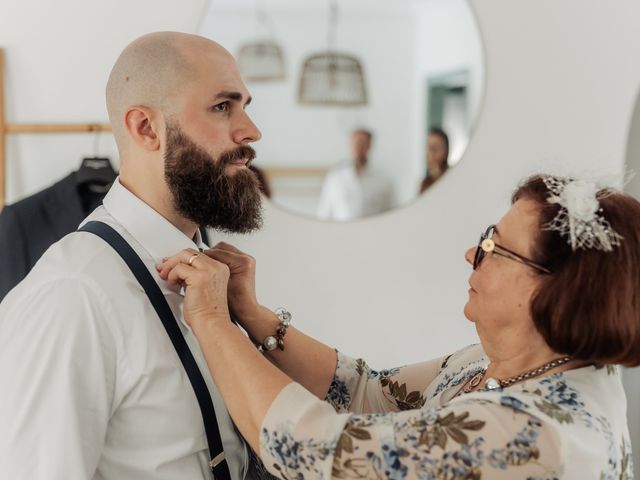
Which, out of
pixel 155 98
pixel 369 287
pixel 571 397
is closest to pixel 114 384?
pixel 155 98

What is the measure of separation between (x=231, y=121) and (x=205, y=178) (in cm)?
13

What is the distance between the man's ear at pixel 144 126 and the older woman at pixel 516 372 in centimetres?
23

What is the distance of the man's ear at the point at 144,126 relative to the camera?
1528 millimetres

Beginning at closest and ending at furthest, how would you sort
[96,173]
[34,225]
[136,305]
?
[136,305] < [34,225] < [96,173]

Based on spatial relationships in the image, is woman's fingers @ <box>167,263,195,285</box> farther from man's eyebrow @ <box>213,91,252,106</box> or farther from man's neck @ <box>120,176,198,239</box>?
man's eyebrow @ <box>213,91,252,106</box>

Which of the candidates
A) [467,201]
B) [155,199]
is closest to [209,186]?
[155,199]

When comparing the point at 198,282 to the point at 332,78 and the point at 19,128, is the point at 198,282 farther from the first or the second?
the point at 332,78

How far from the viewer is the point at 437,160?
3.04 metres

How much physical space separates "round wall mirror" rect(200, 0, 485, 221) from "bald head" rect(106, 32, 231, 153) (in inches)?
53.2

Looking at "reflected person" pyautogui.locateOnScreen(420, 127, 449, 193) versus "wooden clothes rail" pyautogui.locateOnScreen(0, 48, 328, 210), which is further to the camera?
"reflected person" pyautogui.locateOnScreen(420, 127, 449, 193)

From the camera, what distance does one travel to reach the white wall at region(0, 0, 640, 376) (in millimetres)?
2971

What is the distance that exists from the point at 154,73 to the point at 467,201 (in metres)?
1.78

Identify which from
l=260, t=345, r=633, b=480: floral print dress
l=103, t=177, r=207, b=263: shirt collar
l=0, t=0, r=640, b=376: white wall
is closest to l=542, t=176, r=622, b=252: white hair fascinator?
l=260, t=345, r=633, b=480: floral print dress

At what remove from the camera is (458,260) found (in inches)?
121
